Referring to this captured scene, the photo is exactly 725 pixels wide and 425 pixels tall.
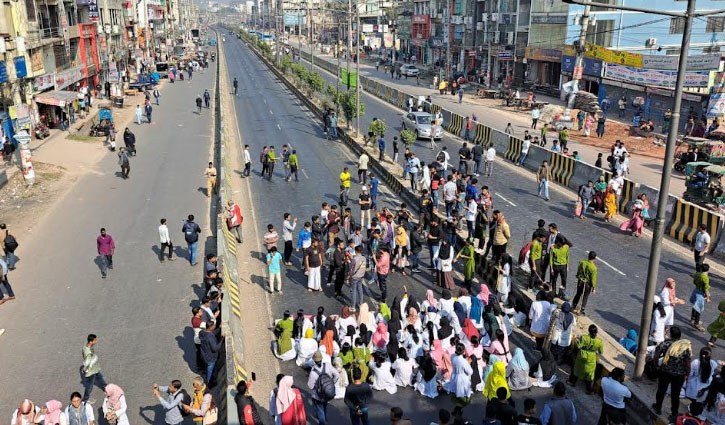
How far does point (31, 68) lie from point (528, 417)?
40057mm

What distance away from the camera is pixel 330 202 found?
24.8 m

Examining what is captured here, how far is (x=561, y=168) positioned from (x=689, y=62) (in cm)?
1845

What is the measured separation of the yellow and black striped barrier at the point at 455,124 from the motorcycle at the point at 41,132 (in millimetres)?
25187

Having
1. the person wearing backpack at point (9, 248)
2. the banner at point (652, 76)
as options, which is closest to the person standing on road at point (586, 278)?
the person wearing backpack at point (9, 248)

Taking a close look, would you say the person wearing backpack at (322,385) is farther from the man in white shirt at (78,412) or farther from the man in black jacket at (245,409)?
the man in white shirt at (78,412)

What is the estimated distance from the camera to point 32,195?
2694 centimetres

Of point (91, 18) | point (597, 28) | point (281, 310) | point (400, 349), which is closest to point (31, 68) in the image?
point (91, 18)

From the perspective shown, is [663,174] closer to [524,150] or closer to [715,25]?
[524,150]

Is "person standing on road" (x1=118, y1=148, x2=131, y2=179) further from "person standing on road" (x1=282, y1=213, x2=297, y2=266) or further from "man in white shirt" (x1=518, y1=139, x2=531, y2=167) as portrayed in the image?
"man in white shirt" (x1=518, y1=139, x2=531, y2=167)

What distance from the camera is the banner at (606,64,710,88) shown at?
37938mm

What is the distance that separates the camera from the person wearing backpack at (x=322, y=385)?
1080cm

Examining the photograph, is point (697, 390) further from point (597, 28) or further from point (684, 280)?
point (597, 28)

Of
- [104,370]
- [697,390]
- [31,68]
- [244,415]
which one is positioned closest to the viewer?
[244,415]

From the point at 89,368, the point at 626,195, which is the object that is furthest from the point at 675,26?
the point at 89,368
